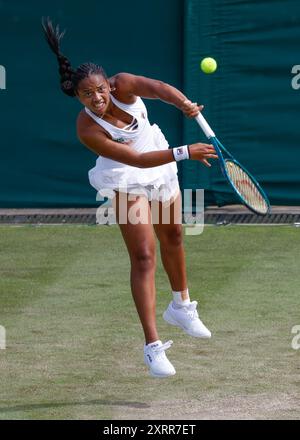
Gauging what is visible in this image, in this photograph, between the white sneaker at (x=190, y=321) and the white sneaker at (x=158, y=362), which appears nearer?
the white sneaker at (x=158, y=362)

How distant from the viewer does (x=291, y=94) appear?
40.3ft

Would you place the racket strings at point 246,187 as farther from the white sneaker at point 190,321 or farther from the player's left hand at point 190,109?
the white sneaker at point 190,321

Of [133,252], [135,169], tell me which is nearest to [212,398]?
[133,252]

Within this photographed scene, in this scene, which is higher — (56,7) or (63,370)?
(56,7)

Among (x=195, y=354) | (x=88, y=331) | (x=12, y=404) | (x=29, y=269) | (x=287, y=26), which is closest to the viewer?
(x=12, y=404)

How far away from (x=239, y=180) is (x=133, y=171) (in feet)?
1.92

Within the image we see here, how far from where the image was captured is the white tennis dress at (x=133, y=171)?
22.4 feet

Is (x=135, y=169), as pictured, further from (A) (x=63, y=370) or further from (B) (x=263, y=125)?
(B) (x=263, y=125)

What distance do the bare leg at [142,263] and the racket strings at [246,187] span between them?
1.68ft

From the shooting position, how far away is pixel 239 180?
273 inches

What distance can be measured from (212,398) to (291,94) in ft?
20.7

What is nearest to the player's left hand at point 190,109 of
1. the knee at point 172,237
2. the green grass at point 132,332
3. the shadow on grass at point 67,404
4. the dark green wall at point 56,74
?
the knee at point 172,237

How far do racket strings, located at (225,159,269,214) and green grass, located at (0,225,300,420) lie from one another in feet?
2.95

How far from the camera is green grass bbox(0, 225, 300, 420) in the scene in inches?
253
